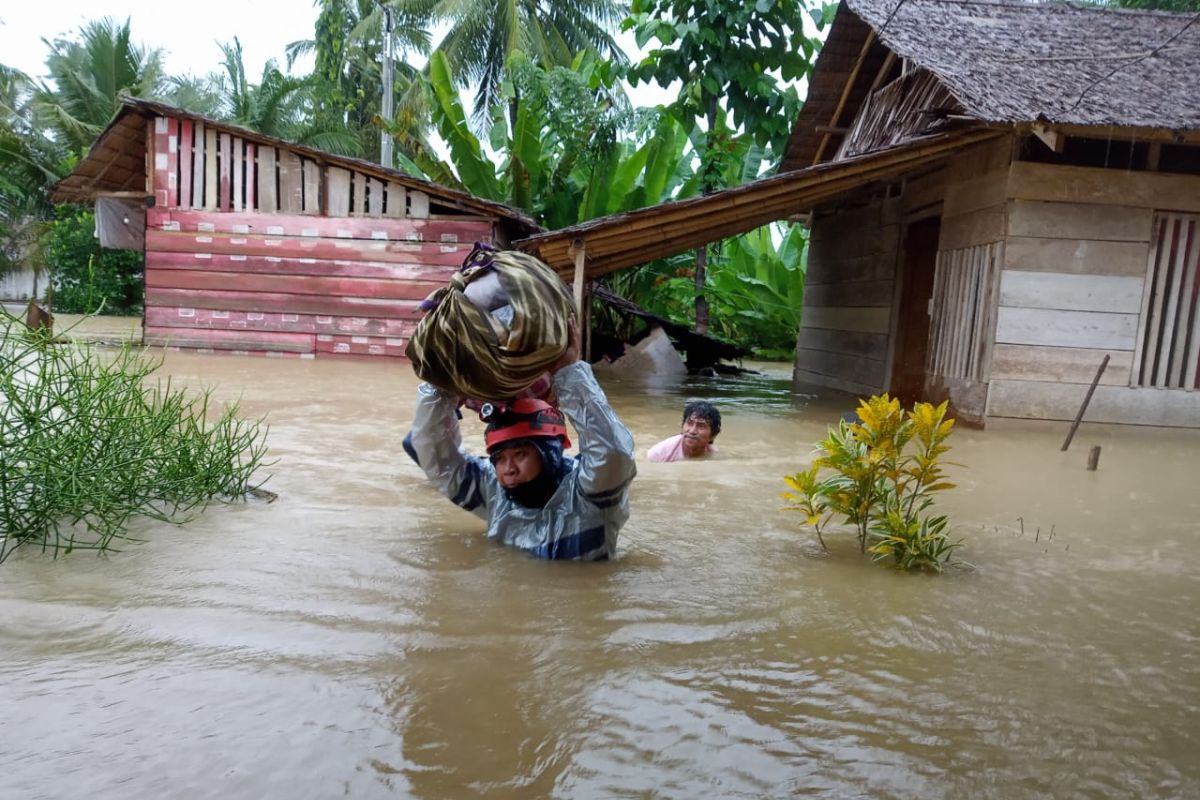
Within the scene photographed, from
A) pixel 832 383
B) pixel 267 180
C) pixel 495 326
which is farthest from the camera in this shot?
pixel 832 383

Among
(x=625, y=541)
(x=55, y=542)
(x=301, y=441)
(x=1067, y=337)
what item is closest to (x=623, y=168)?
(x=1067, y=337)

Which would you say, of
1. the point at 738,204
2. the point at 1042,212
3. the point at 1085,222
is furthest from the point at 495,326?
the point at 1085,222

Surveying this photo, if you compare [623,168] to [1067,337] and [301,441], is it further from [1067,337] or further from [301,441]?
[301,441]

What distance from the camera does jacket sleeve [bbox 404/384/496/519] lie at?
3475mm

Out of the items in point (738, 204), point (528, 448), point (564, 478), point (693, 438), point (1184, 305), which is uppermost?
point (738, 204)

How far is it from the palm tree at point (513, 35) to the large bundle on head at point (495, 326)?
67.4 feet

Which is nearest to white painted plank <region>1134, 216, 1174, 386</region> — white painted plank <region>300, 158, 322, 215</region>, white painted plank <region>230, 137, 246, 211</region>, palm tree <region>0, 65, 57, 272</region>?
white painted plank <region>300, 158, 322, 215</region>

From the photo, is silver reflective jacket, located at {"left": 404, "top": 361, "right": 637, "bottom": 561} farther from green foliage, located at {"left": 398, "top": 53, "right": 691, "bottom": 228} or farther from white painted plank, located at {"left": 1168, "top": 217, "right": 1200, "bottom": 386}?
green foliage, located at {"left": 398, "top": 53, "right": 691, "bottom": 228}

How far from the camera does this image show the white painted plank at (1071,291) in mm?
7781

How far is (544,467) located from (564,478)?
9 centimetres

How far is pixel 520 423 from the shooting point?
11.0 ft

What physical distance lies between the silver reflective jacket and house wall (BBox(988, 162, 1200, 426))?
5.61 metres

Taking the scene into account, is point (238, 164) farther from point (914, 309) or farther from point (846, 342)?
point (914, 309)

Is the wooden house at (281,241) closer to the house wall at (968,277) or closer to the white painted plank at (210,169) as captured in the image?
the white painted plank at (210,169)
